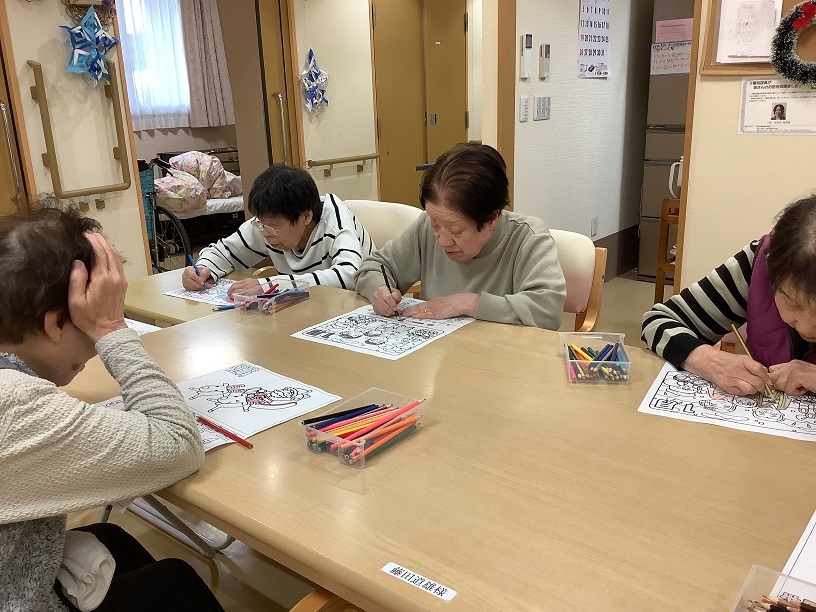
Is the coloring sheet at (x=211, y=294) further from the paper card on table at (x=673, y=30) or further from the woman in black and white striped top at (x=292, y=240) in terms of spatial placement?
the paper card on table at (x=673, y=30)

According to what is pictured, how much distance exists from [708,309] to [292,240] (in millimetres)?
1371

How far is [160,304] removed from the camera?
2.03m

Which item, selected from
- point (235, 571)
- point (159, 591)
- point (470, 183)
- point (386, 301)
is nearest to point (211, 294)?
point (386, 301)

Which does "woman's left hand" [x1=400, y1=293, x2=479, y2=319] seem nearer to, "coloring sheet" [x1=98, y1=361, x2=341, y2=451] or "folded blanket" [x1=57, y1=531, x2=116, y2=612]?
"coloring sheet" [x1=98, y1=361, x2=341, y2=451]

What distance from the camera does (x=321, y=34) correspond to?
14.7 feet

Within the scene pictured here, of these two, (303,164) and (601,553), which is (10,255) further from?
(303,164)

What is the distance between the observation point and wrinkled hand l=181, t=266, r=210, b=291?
2.18m

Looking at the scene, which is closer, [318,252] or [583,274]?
[583,274]

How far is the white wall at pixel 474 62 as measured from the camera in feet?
17.6

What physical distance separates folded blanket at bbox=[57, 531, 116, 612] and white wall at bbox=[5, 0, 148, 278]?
9.13 ft

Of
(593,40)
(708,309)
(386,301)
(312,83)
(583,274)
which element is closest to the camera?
(708,309)

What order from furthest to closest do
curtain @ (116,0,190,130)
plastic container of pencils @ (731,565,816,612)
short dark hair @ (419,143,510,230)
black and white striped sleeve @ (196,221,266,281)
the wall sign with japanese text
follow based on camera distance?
curtain @ (116,0,190,130)
the wall sign with japanese text
black and white striped sleeve @ (196,221,266,281)
short dark hair @ (419,143,510,230)
plastic container of pencils @ (731,565,816,612)

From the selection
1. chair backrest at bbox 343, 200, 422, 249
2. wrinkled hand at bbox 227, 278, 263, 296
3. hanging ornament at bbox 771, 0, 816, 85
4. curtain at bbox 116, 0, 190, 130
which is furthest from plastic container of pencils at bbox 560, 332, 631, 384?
curtain at bbox 116, 0, 190, 130

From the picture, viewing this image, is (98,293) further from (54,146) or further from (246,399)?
(54,146)
